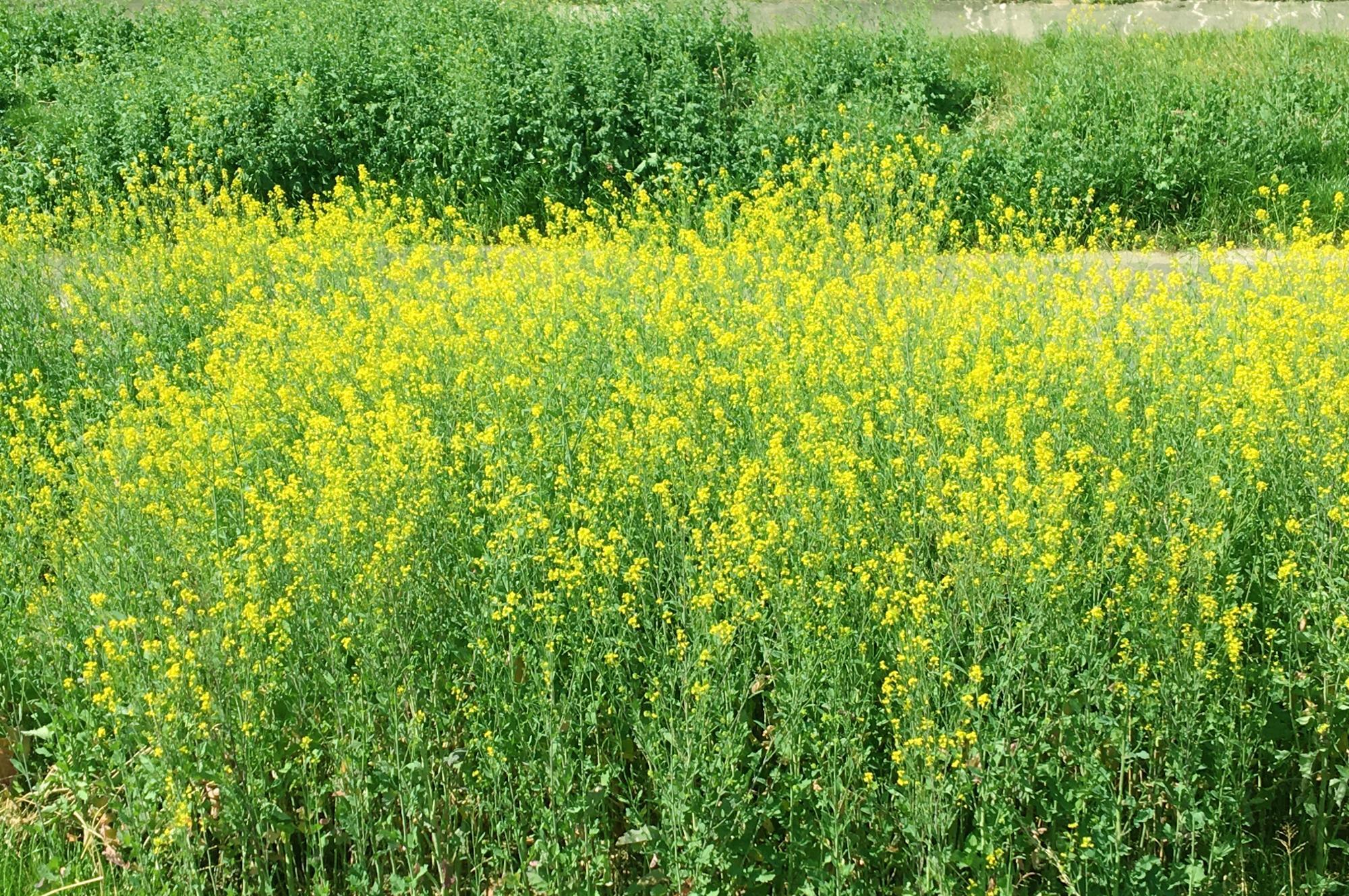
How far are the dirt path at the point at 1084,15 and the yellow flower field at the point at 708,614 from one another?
513 centimetres

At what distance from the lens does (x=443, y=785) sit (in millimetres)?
3574

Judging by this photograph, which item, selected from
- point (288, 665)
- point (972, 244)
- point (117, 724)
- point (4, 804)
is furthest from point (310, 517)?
point (972, 244)

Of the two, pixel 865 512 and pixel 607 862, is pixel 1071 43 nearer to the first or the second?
pixel 865 512

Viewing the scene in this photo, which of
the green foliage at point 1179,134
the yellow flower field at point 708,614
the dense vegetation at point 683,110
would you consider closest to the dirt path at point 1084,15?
the dense vegetation at point 683,110

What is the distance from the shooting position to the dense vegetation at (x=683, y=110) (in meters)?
8.15

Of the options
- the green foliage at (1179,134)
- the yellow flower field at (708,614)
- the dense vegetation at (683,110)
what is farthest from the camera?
the dense vegetation at (683,110)

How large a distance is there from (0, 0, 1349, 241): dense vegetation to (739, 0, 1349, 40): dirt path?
0.57 metres

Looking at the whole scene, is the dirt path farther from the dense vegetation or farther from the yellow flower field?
the yellow flower field

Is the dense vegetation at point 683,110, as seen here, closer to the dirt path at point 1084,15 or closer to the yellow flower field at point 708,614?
the dirt path at point 1084,15

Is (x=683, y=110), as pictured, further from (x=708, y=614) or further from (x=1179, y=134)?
(x=708, y=614)

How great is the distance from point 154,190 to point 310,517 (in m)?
5.39

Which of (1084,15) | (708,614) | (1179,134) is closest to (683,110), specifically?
(1179,134)

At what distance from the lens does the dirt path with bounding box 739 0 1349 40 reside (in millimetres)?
9930

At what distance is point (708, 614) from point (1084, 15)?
7951mm
